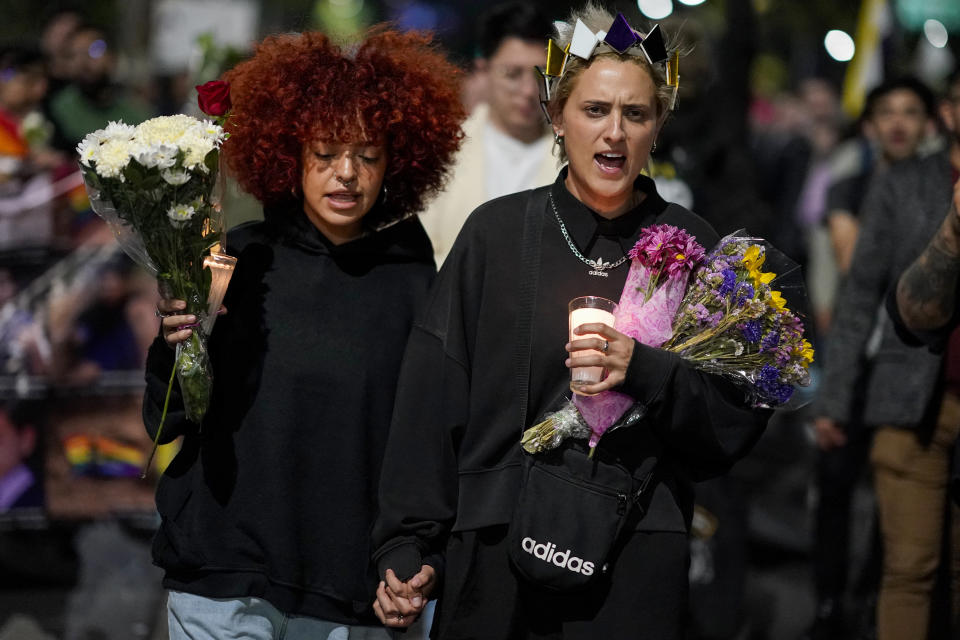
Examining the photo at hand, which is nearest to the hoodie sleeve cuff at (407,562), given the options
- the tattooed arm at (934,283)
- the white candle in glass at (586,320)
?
the white candle in glass at (586,320)

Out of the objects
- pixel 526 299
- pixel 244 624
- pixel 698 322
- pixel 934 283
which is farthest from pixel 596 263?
pixel 934 283

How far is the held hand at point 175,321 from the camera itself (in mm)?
3744

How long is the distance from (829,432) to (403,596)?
3.12 m

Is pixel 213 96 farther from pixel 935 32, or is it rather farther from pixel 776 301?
pixel 935 32

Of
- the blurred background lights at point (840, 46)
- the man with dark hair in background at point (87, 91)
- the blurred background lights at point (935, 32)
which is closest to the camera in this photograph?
the man with dark hair in background at point (87, 91)

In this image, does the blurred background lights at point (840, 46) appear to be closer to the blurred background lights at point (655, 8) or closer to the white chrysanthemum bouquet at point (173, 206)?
the blurred background lights at point (655, 8)

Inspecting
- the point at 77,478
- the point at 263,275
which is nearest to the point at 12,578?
the point at 77,478

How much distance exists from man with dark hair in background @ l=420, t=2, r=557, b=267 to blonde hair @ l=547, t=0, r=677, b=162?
73.9 inches

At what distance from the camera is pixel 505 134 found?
19.6 feet

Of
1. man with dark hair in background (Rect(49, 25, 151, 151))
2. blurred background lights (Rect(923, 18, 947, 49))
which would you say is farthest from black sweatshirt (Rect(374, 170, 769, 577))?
blurred background lights (Rect(923, 18, 947, 49))

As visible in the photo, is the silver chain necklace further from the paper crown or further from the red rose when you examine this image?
the red rose

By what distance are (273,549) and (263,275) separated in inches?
31.2

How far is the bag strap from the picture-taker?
11.8ft

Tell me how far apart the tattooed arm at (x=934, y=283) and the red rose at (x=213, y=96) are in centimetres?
235
